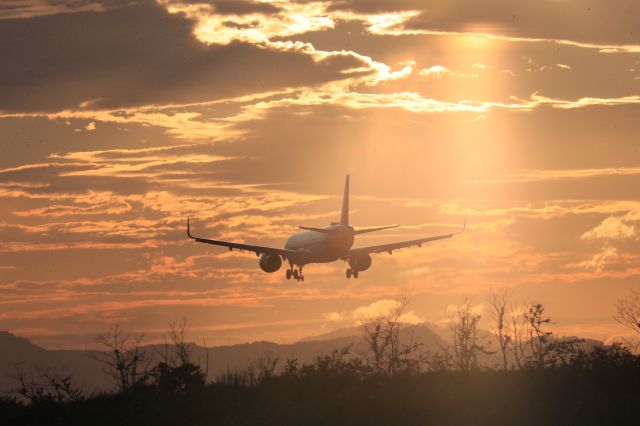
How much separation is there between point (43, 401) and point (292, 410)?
1862cm

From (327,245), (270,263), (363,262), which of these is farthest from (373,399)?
(363,262)

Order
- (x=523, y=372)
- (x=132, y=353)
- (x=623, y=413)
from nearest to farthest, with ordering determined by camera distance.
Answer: (x=623, y=413)
(x=523, y=372)
(x=132, y=353)

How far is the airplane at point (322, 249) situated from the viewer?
339ft

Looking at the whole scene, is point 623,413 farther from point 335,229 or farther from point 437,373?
point 335,229

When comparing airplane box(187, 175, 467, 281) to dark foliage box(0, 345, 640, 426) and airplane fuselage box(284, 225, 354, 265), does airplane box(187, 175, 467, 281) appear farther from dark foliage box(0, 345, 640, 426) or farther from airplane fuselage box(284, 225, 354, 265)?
dark foliage box(0, 345, 640, 426)

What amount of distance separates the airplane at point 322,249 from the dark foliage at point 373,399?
41526 mm

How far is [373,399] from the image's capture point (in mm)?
49594

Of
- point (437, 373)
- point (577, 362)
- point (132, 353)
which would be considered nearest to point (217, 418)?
point (437, 373)

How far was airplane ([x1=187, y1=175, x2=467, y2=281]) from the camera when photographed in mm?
103375

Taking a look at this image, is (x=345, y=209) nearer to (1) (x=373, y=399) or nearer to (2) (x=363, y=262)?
(2) (x=363, y=262)

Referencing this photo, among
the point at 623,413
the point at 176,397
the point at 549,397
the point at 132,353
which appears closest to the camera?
the point at 623,413

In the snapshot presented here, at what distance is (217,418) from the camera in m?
53.2

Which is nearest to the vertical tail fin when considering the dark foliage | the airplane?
the airplane

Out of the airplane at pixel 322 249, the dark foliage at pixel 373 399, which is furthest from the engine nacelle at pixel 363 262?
the dark foliage at pixel 373 399
